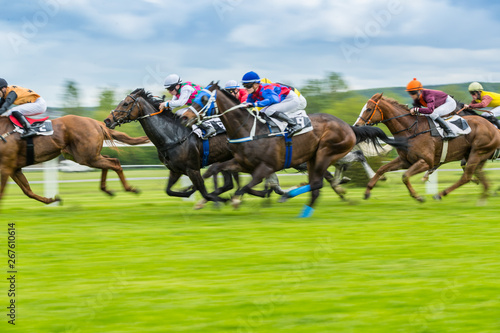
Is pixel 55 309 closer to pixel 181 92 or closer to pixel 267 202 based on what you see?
pixel 181 92

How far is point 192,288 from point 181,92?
441 centimetres

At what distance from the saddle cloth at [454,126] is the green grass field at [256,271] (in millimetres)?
1306

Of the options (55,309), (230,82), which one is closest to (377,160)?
(230,82)

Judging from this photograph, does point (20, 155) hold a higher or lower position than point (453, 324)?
lower

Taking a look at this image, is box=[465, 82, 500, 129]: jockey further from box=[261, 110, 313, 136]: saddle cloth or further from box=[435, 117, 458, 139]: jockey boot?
box=[261, 110, 313, 136]: saddle cloth

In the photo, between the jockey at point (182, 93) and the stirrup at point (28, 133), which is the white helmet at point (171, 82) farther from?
the stirrup at point (28, 133)

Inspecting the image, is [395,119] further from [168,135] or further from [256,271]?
[256,271]

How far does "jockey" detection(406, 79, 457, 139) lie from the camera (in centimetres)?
893

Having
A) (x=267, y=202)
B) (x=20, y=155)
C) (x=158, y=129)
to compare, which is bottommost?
(x=267, y=202)

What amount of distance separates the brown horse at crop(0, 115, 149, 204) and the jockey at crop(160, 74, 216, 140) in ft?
4.06

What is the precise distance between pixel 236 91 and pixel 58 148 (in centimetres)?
256

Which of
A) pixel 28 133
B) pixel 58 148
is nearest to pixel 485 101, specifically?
pixel 58 148

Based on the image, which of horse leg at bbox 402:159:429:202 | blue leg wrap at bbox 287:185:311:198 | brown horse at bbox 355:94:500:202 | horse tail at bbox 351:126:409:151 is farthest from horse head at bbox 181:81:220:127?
horse leg at bbox 402:159:429:202

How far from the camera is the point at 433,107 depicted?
352 inches
